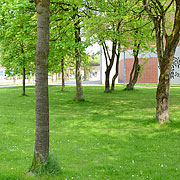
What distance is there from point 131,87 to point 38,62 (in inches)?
1103

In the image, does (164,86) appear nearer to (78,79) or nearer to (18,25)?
(78,79)

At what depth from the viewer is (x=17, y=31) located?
1925cm

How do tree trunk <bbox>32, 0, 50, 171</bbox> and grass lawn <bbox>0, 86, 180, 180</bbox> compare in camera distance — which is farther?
grass lawn <bbox>0, 86, 180, 180</bbox>

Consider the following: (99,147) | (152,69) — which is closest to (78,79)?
(99,147)

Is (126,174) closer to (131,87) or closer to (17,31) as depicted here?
(17,31)

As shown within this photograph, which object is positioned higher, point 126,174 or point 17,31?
point 17,31

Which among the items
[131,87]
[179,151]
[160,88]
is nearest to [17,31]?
[160,88]

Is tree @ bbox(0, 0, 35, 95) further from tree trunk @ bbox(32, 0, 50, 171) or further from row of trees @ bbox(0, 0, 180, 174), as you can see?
tree trunk @ bbox(32, 0, 50, 171)

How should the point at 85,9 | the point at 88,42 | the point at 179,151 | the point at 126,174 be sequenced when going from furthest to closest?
the point at 85,9 → the point at 88,42 → the point at 179,151 → the point at 126,174

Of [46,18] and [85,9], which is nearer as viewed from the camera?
[46,18]

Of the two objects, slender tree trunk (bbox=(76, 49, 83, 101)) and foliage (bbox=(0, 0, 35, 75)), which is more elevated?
foliage (bbox=(0, 0, 35, 75))

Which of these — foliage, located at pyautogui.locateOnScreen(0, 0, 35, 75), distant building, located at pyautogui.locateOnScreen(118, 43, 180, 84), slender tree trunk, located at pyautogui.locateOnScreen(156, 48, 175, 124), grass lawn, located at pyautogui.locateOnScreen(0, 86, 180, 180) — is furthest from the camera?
distant building, located at pyautogui.locateOnScreen(118, 43, 180, 84)

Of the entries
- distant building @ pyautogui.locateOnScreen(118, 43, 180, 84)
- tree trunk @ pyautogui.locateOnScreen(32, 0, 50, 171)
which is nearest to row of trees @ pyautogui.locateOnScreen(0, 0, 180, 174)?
tree trunk @ pyautogui.locateOnScreen(32, 0, 50, 171)

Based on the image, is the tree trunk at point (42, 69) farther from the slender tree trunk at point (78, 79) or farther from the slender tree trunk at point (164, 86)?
the slender tree trunk at point (78, 79)
